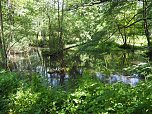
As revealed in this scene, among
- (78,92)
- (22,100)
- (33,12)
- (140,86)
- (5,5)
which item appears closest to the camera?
(140,86)

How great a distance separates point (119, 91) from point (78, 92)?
108cm

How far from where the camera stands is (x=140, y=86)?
20.9 feet

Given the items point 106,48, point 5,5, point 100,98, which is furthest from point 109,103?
point 5,5

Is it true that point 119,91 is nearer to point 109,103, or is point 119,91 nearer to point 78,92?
point 109,103

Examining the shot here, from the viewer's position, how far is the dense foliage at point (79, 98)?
5.70 m

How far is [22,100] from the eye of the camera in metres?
7.86

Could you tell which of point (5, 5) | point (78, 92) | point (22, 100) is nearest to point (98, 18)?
point (78, 92)

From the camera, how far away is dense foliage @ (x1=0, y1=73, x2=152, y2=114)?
5695mm

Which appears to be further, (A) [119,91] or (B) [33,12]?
(B) [33,12]

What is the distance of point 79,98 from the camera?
6.77 meters

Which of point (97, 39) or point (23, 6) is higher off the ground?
point (23, 6)

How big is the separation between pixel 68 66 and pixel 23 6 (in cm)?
994

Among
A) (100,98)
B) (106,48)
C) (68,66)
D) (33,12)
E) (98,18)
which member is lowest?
(68,66)

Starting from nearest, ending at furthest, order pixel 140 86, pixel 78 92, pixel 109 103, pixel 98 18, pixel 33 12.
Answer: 1. pixel 109 103
2. pixel 140 86
3. pixel 78 92
4. pixel 98 18
5. pixel 33 12
